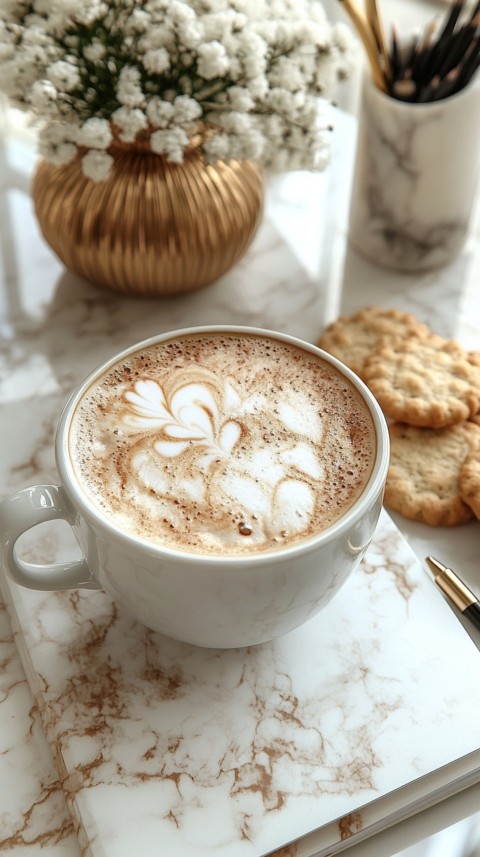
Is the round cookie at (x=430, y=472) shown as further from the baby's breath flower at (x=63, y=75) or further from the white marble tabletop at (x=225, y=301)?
the baby's breath flower at (x=63, y=75)

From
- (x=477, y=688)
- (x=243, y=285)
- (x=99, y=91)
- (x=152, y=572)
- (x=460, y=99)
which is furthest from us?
(x=243, y=285)

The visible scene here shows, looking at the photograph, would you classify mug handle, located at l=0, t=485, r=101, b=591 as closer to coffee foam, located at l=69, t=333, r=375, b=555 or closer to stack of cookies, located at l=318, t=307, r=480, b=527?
coffee foam, located at l=69, t=333, r=375, b=555

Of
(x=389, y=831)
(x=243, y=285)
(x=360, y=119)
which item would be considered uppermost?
(x=360, y=119)

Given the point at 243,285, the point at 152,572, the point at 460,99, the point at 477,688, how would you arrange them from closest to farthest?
the point at 152,572
the point at 477,688
the point at 460,99
the point at 243,285

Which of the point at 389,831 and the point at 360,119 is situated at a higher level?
the point at 360,119

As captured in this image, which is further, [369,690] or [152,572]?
[369,690]

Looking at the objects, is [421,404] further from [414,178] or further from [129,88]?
[129,88]

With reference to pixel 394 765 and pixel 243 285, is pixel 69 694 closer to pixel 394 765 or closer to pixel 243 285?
pixel 394 765

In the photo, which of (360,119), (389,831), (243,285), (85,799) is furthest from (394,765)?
(360,119)
